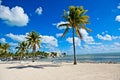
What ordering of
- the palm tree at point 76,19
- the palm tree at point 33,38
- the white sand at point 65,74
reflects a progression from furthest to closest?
the palm tree at point 33,38 < the palm tree at point 76,19 < the white sand at point 65,74

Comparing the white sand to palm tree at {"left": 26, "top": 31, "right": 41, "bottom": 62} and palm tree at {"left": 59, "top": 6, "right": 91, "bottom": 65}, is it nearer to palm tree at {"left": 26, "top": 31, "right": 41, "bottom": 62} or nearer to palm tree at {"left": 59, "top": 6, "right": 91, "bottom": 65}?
palm tree at {"left": 59, "top": 6, "right": 91, "bottom": 65}

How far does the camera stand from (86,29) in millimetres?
34688

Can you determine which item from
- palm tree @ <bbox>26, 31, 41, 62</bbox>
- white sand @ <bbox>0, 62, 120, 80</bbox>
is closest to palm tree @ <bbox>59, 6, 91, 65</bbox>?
white sand @ <bbox>0, 62, 120, 80</bbox>

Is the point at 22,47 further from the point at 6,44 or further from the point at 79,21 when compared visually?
the point at 79,21

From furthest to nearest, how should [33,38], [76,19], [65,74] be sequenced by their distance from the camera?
[33,38] < [76,19] < [65,74]

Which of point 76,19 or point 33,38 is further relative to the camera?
point 33,38

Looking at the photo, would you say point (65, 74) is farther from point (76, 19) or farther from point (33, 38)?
point (33, 38)

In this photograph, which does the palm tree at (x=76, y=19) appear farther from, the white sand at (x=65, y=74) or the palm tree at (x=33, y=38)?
the palm tree at (x=33, y=38)

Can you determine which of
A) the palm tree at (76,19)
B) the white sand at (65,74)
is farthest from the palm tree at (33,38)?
the white sand at (65,74)

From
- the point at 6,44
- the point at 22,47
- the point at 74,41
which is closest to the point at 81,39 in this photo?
the point at 74,41

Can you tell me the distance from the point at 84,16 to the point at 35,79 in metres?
20.2

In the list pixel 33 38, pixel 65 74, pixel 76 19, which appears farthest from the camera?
pixel 33 38

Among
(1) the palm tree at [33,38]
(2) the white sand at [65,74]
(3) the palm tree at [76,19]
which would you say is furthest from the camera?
(1) the palm tree at [33,38]

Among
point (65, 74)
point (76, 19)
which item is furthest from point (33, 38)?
point (65, 74)
